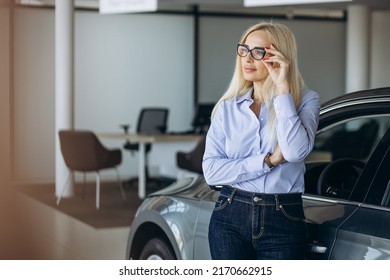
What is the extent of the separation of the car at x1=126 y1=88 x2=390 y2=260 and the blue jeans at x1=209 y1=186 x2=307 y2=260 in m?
0.13

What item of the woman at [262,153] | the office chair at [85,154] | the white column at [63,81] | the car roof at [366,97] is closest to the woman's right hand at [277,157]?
the woman at [262,153]

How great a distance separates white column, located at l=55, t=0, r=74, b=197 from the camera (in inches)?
224

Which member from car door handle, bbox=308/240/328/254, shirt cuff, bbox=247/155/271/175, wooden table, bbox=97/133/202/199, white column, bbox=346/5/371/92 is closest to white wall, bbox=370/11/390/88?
white column, bbox=346/5/371/92

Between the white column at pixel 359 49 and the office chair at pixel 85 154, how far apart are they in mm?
4316

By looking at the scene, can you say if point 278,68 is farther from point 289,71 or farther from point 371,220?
point 371,220

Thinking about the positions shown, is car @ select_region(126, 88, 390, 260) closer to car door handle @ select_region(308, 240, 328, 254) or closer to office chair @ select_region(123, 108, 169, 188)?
car door handle @ select_region(308, 240, 328, 254)

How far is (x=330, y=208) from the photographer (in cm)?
267

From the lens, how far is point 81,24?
Answer: 36.3ft

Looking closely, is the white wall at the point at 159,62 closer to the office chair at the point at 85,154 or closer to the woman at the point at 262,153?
the office chair at the point at 85,154

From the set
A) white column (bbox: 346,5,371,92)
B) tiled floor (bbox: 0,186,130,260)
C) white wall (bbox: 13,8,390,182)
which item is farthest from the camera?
white wall (bbox: 13,8,390,182)

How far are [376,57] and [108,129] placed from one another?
471 centimetres

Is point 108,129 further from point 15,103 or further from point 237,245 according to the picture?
point 237,245

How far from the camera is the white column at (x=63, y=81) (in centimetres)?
570

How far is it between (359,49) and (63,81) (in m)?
6.06
